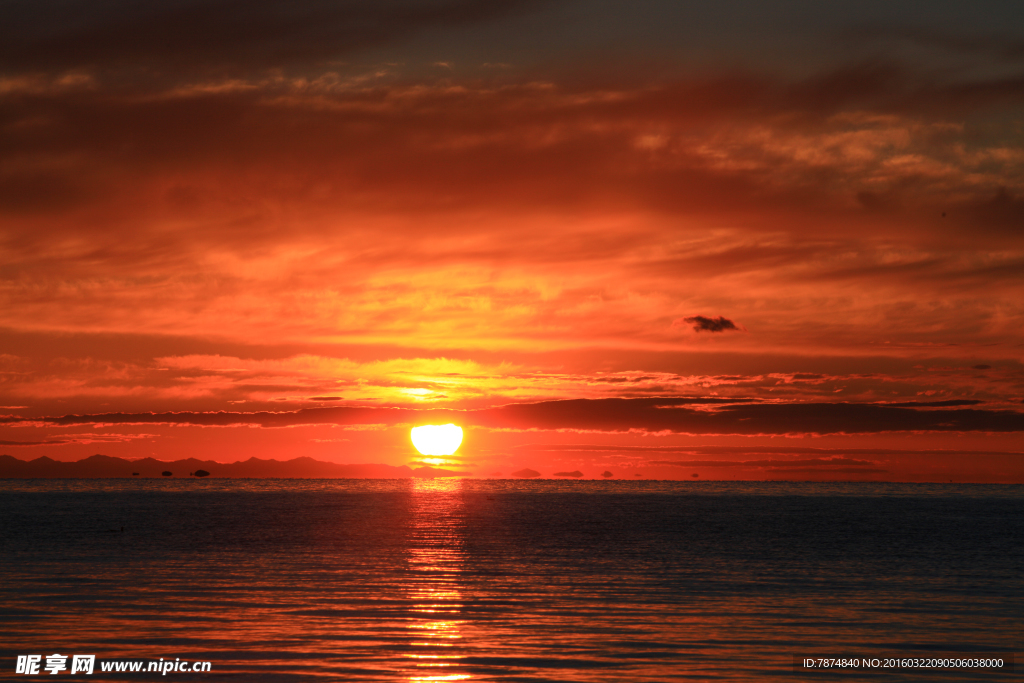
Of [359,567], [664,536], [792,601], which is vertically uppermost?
[664,536]

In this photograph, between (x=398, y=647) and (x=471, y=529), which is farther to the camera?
(x=471, y=529)

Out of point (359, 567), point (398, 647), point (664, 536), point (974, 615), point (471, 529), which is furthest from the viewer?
point (471, 529)

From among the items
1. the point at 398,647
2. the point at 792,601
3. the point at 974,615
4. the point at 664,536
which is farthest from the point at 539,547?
the point at 398,647

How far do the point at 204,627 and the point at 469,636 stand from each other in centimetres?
1139

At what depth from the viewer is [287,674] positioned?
26938mm

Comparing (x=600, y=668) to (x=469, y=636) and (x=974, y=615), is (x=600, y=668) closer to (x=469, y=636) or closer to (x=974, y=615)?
(x=469, y=636)

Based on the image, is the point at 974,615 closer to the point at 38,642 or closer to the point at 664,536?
the point at 38,642

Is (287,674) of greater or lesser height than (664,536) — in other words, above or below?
below

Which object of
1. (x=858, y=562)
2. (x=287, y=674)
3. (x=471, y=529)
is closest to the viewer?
(x=287, y=674)

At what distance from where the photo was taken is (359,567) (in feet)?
196

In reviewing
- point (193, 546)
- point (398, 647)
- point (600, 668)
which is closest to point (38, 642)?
point (398, 647)

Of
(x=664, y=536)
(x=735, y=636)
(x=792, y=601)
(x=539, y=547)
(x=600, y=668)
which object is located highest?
(x=664, y=536)

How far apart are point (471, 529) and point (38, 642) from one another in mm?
79455

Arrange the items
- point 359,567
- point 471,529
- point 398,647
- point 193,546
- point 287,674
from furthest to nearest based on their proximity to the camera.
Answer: point 471,529, point 193,546, point 359,567, point 398,647, point 287,674
